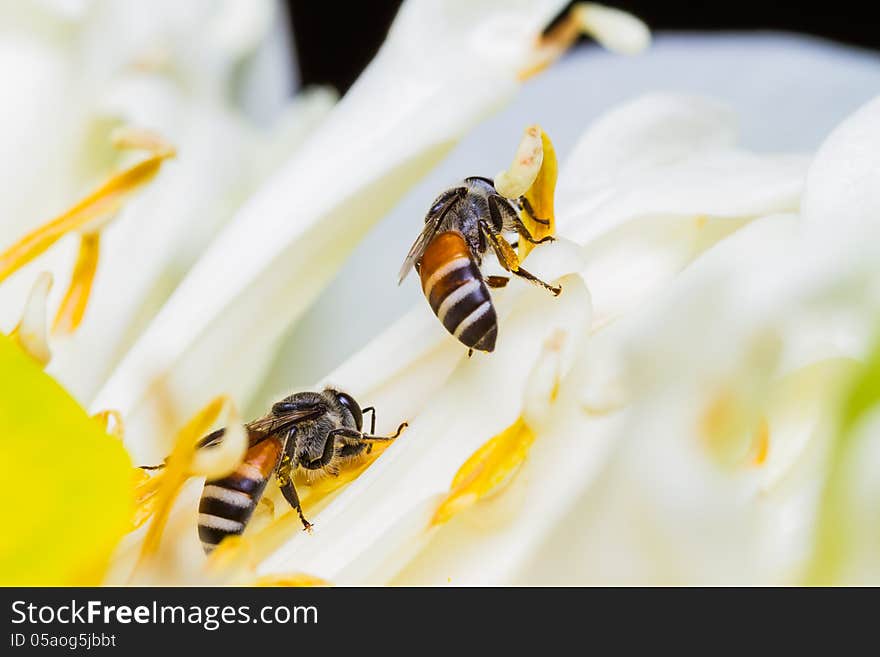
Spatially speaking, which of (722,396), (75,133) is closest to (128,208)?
(75,133)

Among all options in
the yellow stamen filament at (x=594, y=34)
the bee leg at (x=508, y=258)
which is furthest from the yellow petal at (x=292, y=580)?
the yellow stamen filament at (x=594, y=34)

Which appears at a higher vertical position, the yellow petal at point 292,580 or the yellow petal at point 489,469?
the yellow petal at point 292,580

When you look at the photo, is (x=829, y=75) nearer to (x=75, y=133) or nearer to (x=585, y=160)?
(x=585, y=160)

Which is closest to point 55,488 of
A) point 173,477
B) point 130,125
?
point 173,477

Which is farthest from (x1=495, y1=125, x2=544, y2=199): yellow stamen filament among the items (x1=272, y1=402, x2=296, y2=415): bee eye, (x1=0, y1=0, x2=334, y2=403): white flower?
(x1=0, y1=0, x2=334, y2=403): white flower

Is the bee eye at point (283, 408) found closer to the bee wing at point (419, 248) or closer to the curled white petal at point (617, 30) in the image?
the bee wing at point (419, 248)

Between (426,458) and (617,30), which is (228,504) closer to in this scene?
(426,458)
